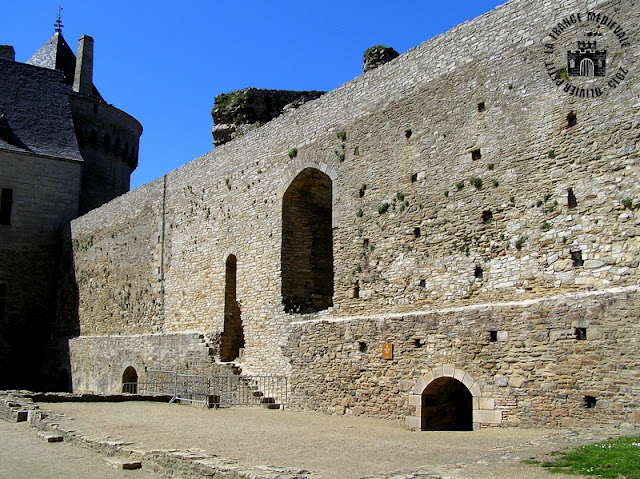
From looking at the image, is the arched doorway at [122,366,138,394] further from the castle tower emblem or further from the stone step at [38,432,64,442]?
the castle tower emblem

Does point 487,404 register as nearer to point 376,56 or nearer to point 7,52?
point 376,56

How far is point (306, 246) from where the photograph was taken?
54.6ft

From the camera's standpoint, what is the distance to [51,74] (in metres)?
31.9

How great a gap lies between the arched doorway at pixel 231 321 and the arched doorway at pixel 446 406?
7.62 metres

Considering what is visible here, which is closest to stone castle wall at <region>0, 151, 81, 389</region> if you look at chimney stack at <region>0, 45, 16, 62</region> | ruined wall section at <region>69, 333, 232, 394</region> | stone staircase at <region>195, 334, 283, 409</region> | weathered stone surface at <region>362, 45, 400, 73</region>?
ruined wall section at <region>69, 333, 232, 394</region>

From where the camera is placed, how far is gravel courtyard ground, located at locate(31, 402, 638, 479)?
6445 mm

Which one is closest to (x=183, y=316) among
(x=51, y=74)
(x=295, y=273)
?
(x=295, y=273)

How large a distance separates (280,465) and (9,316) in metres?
24.2

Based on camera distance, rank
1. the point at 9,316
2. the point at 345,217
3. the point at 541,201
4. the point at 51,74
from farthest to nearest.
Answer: the point at 51,74 → the point at 9,316 → the point at 345,217 → the point at 541,201

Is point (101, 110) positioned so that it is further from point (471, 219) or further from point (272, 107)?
point (471, 219)

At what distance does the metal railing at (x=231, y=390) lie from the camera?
14570mm

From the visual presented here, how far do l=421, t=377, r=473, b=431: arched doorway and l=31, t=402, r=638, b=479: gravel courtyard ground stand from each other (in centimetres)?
55

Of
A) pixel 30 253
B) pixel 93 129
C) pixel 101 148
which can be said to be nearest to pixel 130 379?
pixel 30 253

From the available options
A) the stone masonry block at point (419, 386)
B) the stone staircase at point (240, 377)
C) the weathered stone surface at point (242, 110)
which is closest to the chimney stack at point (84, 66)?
the weathered stone surface at point (242, 110)
